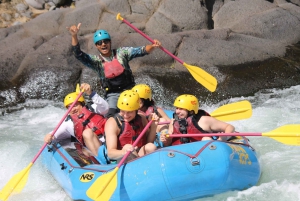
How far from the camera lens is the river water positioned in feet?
15.5

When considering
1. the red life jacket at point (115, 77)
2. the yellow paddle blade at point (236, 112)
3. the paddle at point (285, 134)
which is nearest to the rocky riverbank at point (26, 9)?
the red life jacket at point (115, 77)

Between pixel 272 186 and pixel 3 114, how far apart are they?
5346 millimetres

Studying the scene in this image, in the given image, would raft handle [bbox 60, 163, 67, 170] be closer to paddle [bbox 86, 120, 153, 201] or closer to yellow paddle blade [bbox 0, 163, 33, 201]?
yellow paddle blade [bbox 0, 163, 33, 201]

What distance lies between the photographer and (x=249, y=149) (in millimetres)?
4727

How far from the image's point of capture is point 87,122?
5.37m

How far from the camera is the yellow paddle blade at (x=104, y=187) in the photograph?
13.8 feet

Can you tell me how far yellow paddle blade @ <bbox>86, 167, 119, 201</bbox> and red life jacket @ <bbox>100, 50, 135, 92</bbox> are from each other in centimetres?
155

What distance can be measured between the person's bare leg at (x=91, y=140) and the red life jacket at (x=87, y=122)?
0.15 m

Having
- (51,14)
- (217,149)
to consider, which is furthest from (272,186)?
(51,14)

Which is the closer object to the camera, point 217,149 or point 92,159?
point 217,149

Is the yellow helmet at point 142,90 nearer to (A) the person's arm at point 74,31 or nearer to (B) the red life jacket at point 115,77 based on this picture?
(B) the red life jacket at point 115,77

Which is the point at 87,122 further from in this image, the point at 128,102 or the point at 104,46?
the point at 128,102

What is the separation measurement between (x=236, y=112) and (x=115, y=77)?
4.80 feet

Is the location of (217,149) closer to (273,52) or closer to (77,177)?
(77,177)
